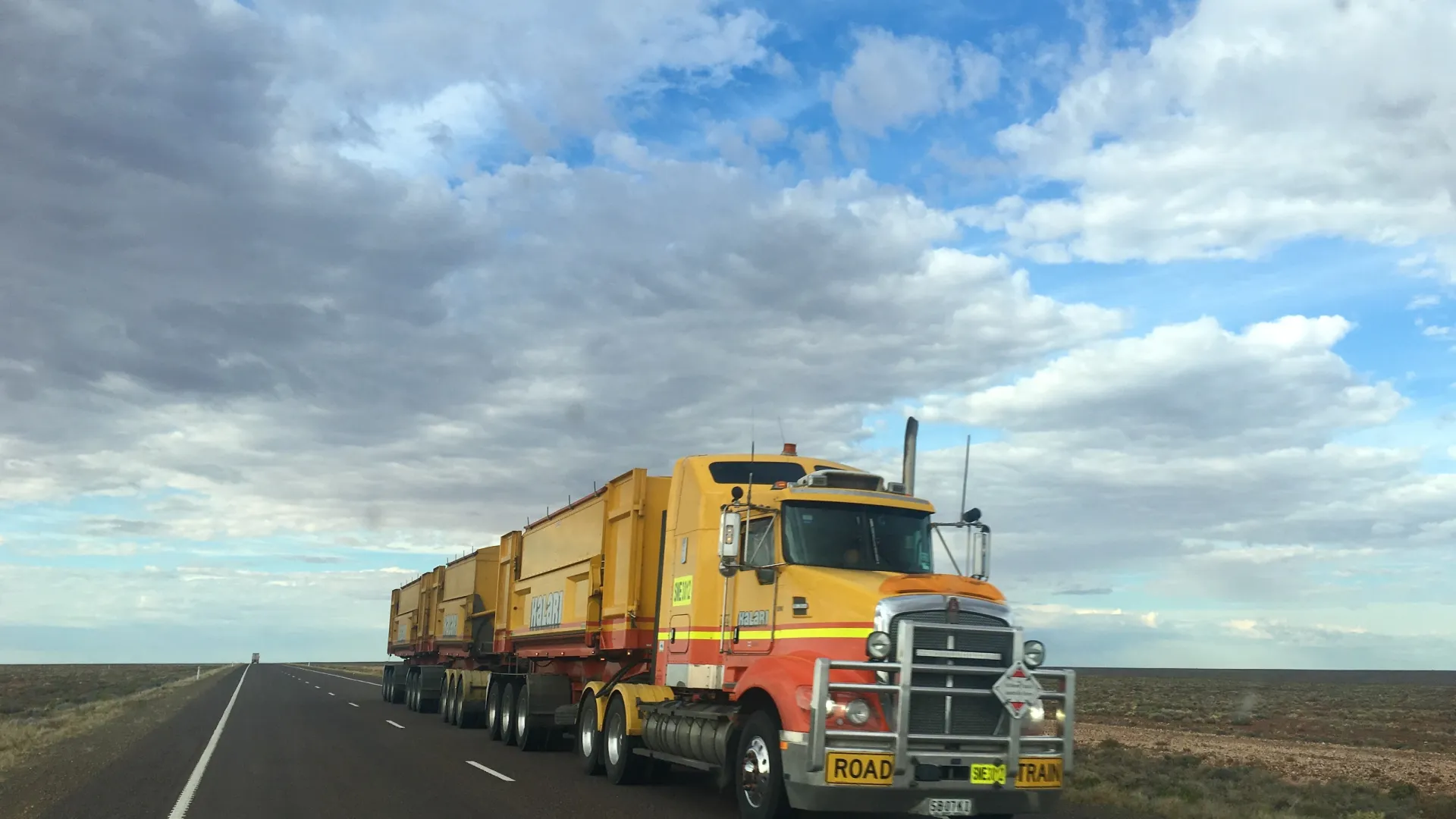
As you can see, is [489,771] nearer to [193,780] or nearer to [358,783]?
[358,783]

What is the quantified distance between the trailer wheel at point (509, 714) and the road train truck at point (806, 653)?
4.26 meters

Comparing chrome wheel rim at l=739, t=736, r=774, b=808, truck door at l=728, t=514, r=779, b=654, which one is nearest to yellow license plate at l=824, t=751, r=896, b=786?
chrome wheel rim at l=739, t=736, r=774, b=808

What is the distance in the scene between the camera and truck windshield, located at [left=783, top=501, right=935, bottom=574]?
11.8m

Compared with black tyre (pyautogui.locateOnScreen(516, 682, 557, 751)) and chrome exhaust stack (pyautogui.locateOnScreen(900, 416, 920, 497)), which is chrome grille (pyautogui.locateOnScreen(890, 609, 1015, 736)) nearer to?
chrome exhaust stack (pyautogui.locateOnScreen(900, 416, 920, 497))

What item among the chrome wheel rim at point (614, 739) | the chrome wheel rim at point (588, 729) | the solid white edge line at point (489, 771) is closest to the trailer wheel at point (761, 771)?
the chrome wheel rim at point (614, 739)

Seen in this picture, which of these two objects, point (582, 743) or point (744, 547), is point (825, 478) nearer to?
point (744, 547)

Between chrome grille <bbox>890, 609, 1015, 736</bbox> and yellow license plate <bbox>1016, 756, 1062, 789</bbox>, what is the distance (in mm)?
348

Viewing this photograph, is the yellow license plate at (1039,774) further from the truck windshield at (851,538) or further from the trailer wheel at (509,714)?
the trailer wheel at (509,714)

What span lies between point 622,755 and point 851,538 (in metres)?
5.08

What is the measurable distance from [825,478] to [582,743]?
6879mm

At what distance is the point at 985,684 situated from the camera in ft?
34.8

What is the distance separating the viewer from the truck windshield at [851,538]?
11.8 m

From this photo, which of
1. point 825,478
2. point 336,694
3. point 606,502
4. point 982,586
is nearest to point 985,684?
point 982,586

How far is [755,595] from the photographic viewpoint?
483 inches
